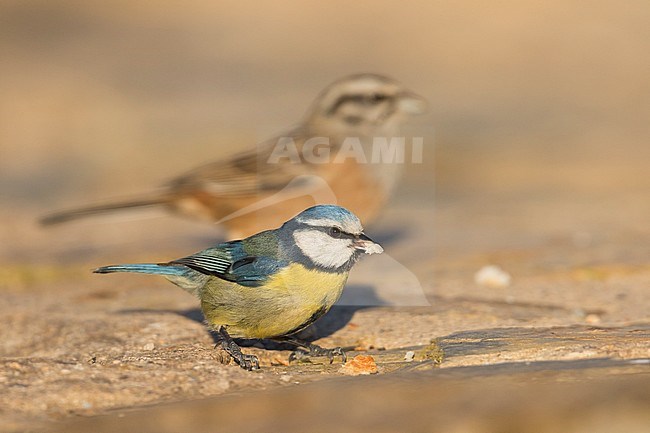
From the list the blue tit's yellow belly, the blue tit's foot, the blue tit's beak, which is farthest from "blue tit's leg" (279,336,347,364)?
the blue tit's beak

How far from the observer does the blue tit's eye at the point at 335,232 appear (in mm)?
5562

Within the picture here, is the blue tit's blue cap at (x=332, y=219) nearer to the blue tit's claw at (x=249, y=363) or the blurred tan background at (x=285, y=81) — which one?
the blue tit's claw at (x=249, y=363)

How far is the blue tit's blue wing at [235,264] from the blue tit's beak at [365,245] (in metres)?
0.37

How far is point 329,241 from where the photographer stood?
5.55 metres

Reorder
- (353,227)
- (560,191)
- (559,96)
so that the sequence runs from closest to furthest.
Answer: (353,227) < (560,191) < (559,96)

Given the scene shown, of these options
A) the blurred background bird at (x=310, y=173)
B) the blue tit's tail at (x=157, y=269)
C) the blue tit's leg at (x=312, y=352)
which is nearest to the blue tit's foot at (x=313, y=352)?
the blue tit's leg at (x=312, y=352)

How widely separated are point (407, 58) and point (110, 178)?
6.43 m

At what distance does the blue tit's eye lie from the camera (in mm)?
5562

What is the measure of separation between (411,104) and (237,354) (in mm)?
3797

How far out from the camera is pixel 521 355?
16.7 ft

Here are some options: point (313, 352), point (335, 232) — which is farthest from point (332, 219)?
point (313, 352)

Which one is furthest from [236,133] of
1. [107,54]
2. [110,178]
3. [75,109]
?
[107,54]

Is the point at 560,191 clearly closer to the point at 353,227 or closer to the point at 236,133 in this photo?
the point at 236,133

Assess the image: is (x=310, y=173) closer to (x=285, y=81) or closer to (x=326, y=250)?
(x=326, y=250)
